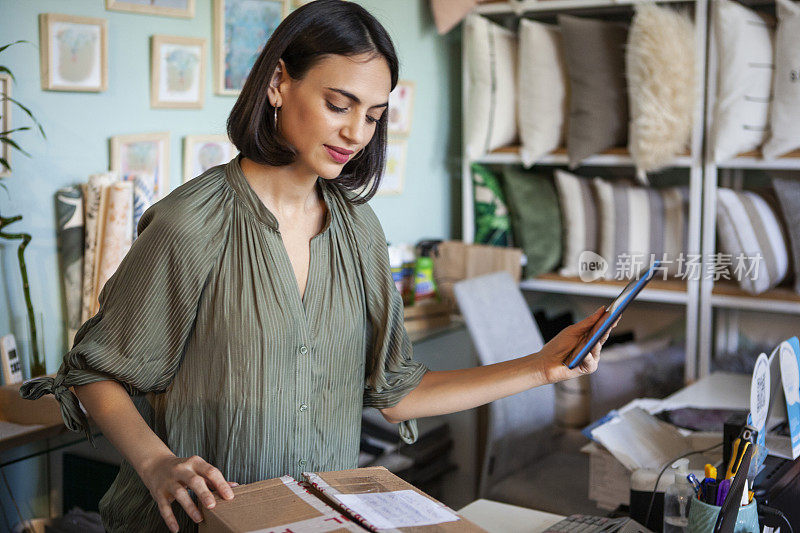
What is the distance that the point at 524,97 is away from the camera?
3.02 metres

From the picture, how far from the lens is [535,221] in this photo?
306 cm

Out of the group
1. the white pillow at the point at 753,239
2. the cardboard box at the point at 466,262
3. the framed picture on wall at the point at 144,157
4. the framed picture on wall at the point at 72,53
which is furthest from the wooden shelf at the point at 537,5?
the framed picture on wall at the point at 72,53

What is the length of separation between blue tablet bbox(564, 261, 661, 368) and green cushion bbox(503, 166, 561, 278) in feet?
5.85

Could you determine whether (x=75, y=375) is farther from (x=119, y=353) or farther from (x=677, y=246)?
(x=677, y=246)

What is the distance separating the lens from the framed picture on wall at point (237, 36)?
225cm

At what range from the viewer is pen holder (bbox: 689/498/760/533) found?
1205 mm

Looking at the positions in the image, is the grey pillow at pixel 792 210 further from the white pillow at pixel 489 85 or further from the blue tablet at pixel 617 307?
the blue tablet at pixel 617 307

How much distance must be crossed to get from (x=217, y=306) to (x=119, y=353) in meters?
0.15

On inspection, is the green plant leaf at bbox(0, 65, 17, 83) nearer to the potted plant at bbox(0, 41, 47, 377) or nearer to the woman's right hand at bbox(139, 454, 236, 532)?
the potted plant at bbox(0, 41, 47, 377)

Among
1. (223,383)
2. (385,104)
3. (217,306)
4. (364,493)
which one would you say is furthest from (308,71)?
(364,493)

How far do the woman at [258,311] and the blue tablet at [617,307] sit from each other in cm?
3

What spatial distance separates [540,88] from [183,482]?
7.63ft

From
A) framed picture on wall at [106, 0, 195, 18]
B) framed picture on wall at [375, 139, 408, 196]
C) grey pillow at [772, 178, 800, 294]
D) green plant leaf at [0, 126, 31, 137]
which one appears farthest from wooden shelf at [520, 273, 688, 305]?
green plant leaf at [0, 126, 31, 137]

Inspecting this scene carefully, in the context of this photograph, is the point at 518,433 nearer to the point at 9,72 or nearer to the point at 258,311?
the point at 258,311
